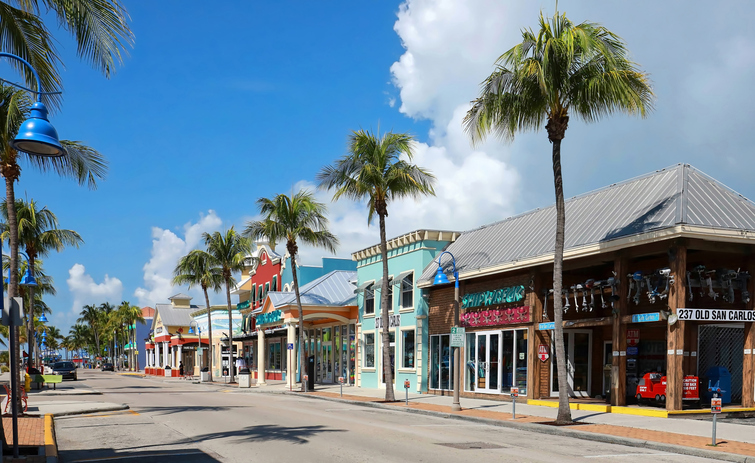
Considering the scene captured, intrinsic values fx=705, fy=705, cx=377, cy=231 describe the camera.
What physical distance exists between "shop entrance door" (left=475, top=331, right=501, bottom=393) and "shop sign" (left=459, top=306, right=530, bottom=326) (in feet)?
1.44

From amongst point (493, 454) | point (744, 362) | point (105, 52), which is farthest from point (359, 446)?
point (744, 362)

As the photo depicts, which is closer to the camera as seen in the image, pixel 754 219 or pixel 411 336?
pixel 754 219

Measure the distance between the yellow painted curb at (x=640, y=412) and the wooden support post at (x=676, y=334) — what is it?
248 millimetres

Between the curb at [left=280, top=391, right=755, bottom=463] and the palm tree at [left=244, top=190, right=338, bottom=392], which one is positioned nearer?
the curb at [left=280, top=391, right=755, bottom=463]

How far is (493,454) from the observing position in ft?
39.8

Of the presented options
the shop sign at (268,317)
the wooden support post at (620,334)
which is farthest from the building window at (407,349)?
the wooden support post at (620,334)

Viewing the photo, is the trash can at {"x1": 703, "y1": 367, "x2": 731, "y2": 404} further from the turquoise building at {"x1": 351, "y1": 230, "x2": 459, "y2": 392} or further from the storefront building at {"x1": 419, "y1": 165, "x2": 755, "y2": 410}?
the turquoise building at {"x1": 351, "y1": 230, "x2": 459, "y2": 392}

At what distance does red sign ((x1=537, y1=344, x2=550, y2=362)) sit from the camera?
77.5 feet

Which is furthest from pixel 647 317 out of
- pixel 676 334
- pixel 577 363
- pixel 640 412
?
pixel 577 363

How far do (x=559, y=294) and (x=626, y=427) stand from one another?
3489mm

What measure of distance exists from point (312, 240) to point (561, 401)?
19471mm

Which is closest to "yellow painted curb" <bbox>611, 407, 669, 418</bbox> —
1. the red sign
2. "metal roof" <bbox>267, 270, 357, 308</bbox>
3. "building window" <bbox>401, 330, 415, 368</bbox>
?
the red sign

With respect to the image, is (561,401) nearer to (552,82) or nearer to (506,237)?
(552,82)

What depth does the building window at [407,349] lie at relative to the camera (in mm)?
31516
